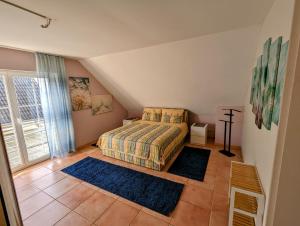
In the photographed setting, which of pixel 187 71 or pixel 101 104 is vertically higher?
pixel 187 71

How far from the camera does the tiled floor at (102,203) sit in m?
1.82

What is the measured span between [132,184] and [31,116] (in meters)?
2.51

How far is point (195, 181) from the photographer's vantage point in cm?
249

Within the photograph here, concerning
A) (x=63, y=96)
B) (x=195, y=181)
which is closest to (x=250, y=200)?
(x=195, y=181)

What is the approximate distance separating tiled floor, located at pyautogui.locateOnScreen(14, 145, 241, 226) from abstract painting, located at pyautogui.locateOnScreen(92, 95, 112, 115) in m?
1.96

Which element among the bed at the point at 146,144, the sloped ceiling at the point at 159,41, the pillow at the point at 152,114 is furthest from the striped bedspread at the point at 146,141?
the sloped ceiling at the point at 159,41

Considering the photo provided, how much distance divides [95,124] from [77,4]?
3409mm

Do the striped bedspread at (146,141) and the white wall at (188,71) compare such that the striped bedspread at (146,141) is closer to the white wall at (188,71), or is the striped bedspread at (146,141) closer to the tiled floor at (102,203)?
the tiled floor at (102,203)

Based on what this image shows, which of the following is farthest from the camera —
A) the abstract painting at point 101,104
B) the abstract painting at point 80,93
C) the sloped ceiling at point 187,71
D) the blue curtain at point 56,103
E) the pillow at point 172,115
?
the abstract painting at point 101,104

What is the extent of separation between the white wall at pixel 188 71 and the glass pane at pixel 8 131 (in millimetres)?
1804

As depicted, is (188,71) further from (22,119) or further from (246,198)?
(22,119)

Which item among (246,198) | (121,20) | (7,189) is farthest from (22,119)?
(246,198)

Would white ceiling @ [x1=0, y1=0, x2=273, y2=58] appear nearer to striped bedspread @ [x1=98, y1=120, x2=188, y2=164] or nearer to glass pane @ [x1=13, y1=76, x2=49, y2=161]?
glass pane @ [x1=13, y1=76, x2=49, y2=161]

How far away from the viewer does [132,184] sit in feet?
8.14
